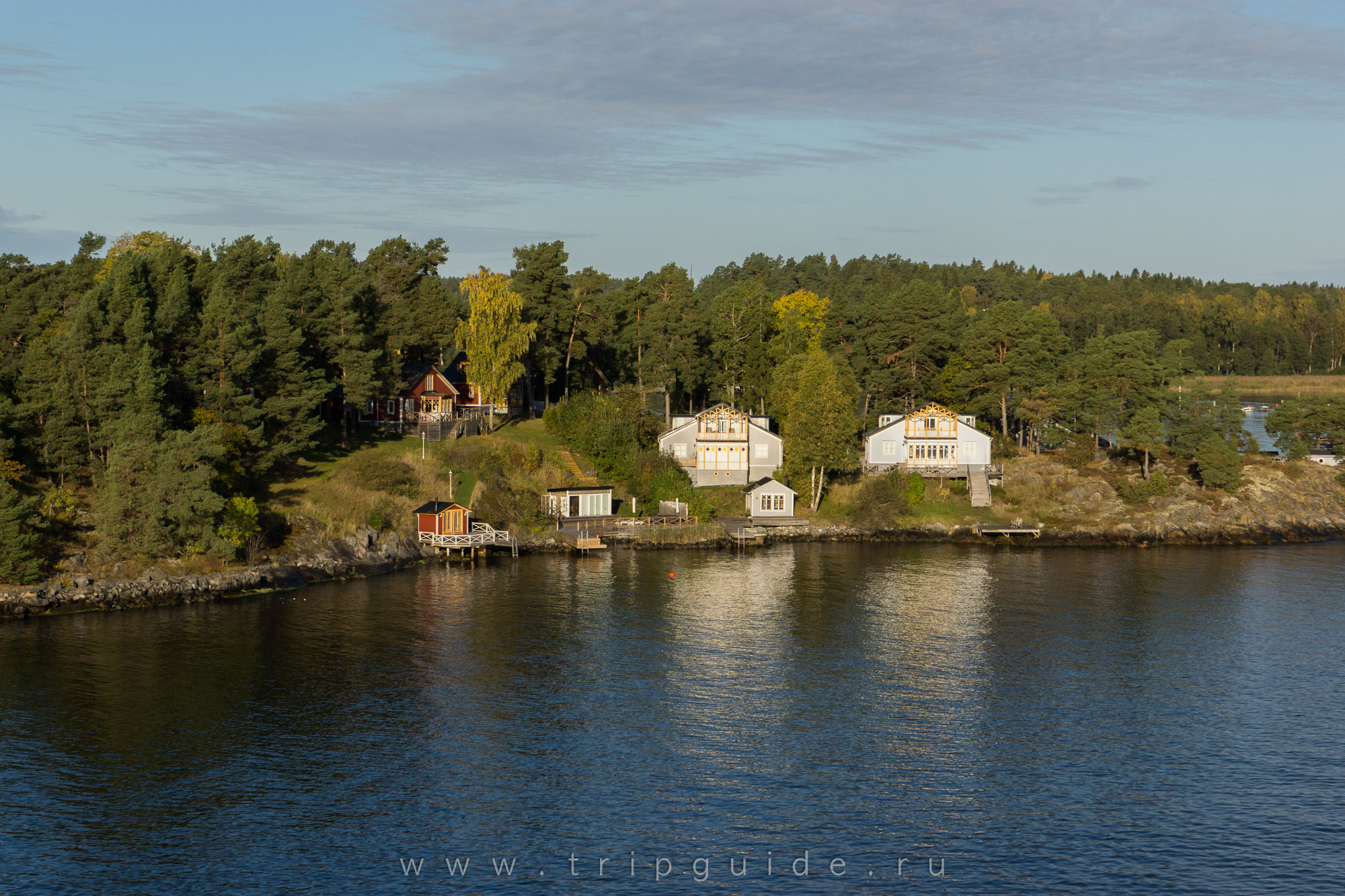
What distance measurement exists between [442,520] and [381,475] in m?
6.17

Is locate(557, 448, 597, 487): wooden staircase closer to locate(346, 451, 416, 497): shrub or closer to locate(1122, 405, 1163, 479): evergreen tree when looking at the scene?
locate(346, 451, 416, 497): shrub

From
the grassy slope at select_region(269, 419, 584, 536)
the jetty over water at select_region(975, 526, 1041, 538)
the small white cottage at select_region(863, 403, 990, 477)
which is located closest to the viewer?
the grassy slope at select_region(269, 419, 584, 536)

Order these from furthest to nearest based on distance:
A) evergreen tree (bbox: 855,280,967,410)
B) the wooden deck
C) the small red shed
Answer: evergreen tree (bbox: 855,280,967,410)
the wooden deck
the small red shed

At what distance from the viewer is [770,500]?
287ft

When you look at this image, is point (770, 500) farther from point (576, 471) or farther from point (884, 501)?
point (576, 471)

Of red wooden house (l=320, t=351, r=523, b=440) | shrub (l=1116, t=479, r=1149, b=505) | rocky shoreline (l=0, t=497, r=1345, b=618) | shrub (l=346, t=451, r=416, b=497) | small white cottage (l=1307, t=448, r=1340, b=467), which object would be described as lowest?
rocky shoreline (l=0, t=497, r=1345, b=618)

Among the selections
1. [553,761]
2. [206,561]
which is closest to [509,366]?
[206,561]

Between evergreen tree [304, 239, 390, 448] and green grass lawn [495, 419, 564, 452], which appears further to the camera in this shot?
green grass lawn [495, 419, 564, 452]

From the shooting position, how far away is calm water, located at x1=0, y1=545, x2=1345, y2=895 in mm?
32188

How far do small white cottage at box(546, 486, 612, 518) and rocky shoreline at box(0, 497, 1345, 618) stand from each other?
12.1 feet

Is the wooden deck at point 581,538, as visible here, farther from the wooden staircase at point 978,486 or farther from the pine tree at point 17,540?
the pine tree at point 17,540

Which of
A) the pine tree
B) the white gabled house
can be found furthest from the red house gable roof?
the pine tree

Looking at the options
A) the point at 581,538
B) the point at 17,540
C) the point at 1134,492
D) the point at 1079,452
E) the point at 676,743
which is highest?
the point at 1079,452

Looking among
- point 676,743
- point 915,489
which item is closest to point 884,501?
point 915,489
